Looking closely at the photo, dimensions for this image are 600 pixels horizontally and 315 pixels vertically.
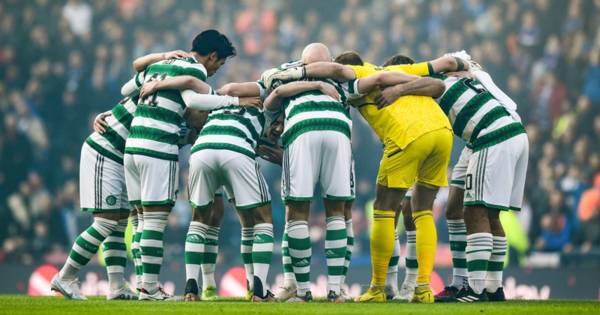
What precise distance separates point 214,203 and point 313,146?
148cm

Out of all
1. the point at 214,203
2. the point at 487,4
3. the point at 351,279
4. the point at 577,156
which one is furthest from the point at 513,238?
the point at 214,203

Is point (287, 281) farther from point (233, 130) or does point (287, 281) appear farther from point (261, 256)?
point (233, 130)

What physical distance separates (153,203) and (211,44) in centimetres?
158

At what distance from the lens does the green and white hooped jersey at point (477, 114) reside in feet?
34.3

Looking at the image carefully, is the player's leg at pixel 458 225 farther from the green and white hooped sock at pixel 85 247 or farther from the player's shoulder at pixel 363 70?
the green and white hooped sock at pixel 85 247

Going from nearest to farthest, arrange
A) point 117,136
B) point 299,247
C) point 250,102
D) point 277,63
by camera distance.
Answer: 1. point 299,247
2. point 250,102
3. point 117,136
4. point 277,63

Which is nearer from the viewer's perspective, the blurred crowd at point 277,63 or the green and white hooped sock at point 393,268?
the green and white hooped sock at point 393,268

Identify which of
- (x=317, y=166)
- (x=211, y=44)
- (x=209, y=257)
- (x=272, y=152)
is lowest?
(x=209, y=257)

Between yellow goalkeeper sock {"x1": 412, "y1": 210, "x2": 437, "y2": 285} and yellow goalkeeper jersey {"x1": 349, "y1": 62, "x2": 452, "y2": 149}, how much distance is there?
69 cm

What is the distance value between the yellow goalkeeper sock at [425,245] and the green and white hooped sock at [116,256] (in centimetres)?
287

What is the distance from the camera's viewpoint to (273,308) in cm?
898

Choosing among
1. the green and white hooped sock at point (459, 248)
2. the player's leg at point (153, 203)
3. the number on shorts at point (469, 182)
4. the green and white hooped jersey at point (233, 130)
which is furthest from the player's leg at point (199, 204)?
the green and white hooped sock at point (459, 248)

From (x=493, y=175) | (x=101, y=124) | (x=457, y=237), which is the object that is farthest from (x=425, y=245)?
(x=101, y=124)

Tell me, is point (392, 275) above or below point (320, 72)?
below
